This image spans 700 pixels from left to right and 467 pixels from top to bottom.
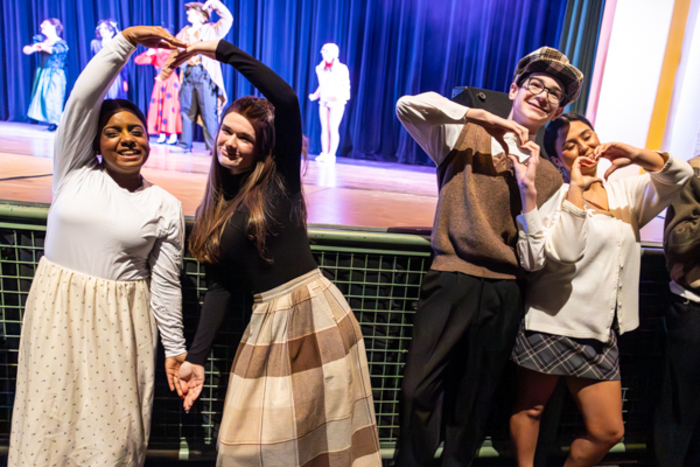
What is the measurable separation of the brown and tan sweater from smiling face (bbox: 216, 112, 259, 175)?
0.62m

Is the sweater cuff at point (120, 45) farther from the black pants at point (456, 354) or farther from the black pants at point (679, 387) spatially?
the black pants at point (679, 387)

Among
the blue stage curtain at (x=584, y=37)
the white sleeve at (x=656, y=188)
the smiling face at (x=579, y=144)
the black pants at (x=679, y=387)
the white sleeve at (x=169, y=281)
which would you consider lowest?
the black pants at (x=679, y=387)

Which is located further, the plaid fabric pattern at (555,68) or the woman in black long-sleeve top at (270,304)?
the plaid fabric pattern at (555,68)

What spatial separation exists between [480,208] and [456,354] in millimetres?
549

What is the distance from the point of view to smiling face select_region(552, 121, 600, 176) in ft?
4.77

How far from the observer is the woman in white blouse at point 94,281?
1191mm

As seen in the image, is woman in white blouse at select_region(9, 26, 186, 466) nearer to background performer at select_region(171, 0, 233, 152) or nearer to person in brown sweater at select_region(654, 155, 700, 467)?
person in brown sweater at select_region(654, 155, 700, 467)

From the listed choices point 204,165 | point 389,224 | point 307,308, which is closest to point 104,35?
point 204,165

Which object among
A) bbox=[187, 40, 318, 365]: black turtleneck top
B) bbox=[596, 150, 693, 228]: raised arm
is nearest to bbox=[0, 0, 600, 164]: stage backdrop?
bbox=[596, 150, 693, 228]: raised arm

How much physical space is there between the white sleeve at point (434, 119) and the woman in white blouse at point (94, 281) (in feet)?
2.27

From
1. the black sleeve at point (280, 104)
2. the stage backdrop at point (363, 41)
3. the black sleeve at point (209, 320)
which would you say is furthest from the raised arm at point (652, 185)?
the stage backdrop at point (363, 41)

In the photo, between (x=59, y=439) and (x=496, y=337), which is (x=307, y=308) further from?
(x=59, y=439)

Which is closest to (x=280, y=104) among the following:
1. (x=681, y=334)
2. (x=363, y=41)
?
(x=681, y=334)

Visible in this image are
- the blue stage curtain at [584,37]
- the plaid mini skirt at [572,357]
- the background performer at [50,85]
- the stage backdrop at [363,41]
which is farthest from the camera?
the stage backdrop at [363,41]
